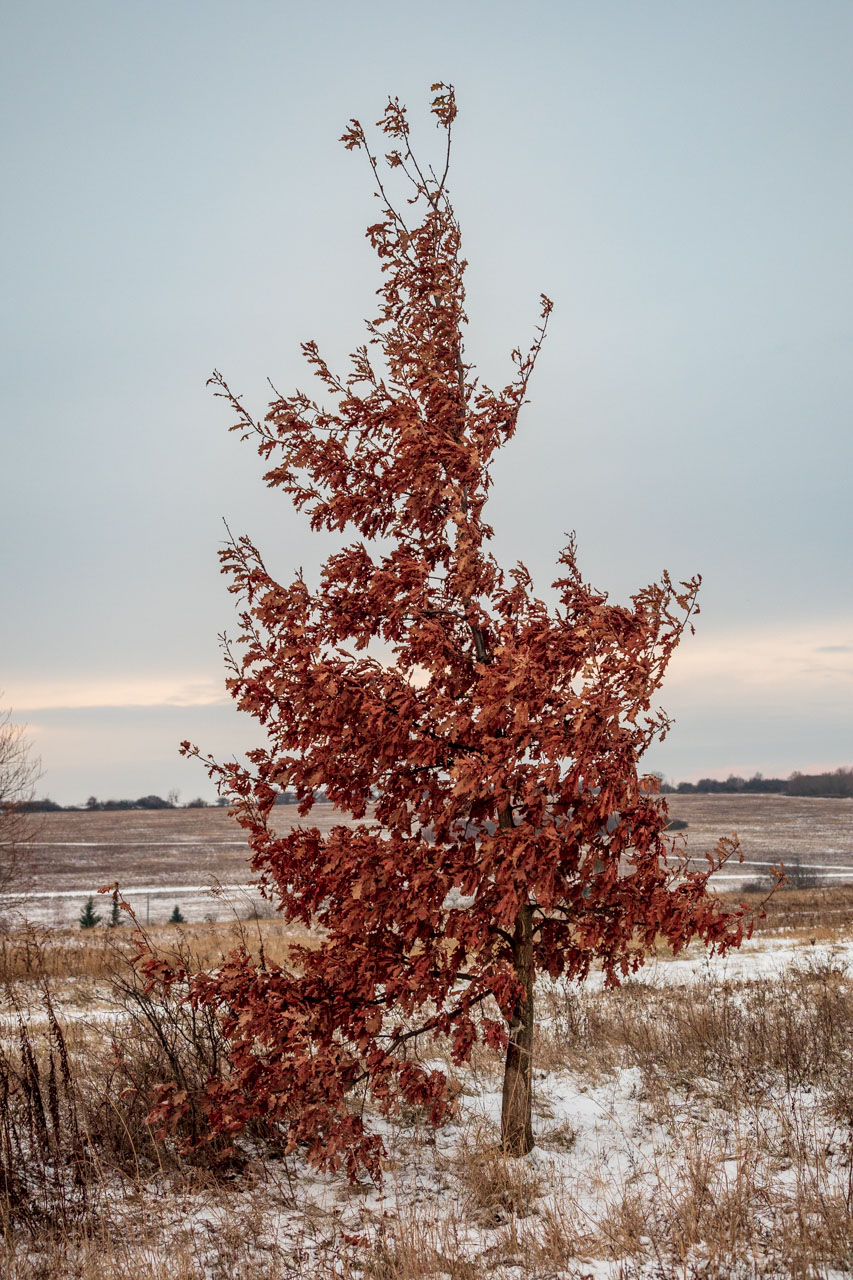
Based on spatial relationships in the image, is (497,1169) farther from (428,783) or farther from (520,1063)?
(428,783)

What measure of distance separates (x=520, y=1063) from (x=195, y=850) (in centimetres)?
6656

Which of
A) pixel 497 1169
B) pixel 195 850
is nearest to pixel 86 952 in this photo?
pixel 497 1169

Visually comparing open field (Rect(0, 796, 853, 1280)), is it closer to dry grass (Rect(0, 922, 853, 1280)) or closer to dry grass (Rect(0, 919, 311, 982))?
dry grass (Rect(0, 922, 853, 1280))

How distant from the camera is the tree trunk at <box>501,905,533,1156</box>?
20.4 feet

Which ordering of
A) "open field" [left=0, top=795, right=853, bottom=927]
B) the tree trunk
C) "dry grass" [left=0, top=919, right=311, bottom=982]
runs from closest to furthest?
1. the tree trunk
2. "dry grass" [left=0, top=919, right=311, bottom=982]
3. "open field" [left=0, top=795, right=853, bottom=927]

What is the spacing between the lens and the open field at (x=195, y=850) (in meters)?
41.2

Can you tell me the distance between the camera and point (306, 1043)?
18.4ft

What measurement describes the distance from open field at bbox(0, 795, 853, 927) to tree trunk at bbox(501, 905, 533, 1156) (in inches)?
668

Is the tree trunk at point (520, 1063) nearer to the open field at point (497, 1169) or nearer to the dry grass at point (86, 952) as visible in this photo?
the open field at point (497, 1169)

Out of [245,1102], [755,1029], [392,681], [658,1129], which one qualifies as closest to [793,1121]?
[658,1129]

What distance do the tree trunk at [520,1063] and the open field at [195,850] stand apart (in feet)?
55.7

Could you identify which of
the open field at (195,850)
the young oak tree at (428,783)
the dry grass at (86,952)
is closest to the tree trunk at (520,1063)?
the young oak tree at (428,783)

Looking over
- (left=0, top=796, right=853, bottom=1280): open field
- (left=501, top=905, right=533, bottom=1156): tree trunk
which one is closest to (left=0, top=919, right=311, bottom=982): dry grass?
(left=0, top=796, right=853, bottom=1280): open field

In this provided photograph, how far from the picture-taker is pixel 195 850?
68.4m
